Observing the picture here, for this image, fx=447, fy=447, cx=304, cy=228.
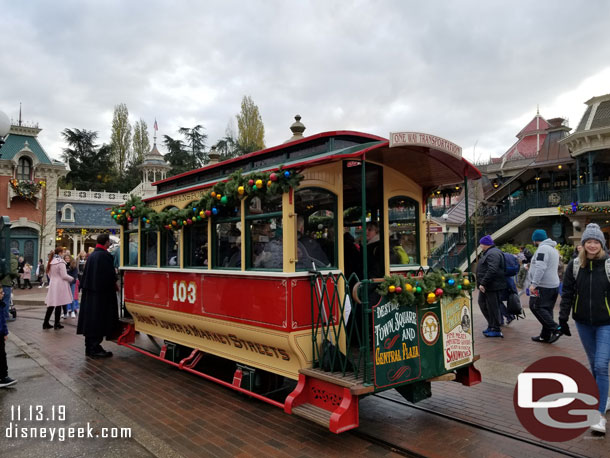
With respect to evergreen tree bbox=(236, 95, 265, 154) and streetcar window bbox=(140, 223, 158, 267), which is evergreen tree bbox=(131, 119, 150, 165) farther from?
streetcar window bbox=(140, 223, 158, 267)

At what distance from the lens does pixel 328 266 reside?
504 centimetres

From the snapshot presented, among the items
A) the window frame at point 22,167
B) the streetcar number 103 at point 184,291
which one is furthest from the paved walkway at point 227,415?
the window frame at point 22,167

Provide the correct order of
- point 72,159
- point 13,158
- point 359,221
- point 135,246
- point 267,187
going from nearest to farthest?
point 267,187
point 359,221
point 135,246
point 13,158
point 72,159

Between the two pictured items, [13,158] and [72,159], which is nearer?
[13,158]

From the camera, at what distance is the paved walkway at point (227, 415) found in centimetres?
402

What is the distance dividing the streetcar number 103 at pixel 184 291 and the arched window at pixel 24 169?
2847cm

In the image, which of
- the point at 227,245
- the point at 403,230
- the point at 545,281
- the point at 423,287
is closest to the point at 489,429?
the point at 423,287

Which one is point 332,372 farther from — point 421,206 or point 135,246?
point 135,246

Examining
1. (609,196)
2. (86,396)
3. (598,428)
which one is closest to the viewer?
(598,428)

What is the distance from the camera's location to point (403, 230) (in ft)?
19.8

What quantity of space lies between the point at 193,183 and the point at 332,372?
4.09m

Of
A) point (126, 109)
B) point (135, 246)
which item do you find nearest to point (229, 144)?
point (126, 109)

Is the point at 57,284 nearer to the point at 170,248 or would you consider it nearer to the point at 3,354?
the point at 3,354

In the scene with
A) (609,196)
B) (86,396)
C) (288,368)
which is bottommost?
(86,396)
